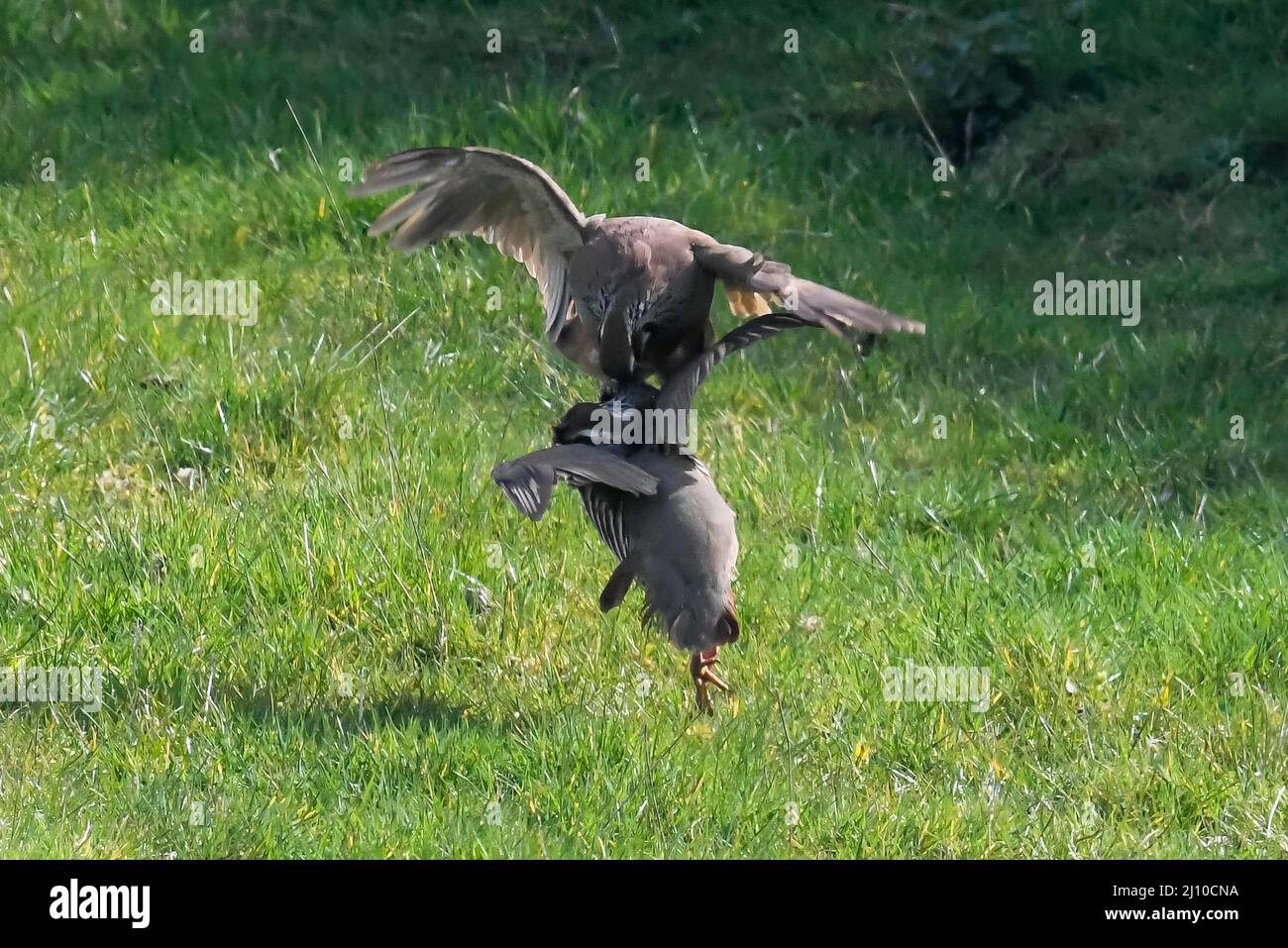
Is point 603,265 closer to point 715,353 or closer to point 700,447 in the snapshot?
point 715,353

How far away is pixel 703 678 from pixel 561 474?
80 centimetres

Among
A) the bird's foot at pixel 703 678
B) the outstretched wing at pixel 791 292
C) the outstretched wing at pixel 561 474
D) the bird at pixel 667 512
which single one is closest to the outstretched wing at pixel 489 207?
the outstretched wing at pixel 791 292

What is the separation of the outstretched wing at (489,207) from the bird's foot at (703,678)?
1.27 meters

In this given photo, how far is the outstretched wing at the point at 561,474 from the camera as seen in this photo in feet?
14.9

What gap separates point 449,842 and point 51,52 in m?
6.56

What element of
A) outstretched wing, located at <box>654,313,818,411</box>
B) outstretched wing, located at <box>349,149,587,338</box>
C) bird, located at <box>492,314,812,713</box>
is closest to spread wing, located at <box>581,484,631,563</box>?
bird, located at <box>492,314,812,713</box>

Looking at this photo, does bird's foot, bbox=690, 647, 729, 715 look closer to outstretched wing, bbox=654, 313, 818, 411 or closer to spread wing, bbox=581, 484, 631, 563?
spread wing, bbox=581, 484, 631, 563

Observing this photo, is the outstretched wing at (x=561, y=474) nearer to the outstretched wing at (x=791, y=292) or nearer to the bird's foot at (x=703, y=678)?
the bird's foot at (x=703, y=678)

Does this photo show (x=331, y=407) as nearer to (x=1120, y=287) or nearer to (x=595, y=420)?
(x=595, y=420)

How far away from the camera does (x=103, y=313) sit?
24.8ft

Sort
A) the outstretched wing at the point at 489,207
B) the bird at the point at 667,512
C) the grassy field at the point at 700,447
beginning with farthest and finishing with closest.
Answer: the outstretched wing at the point at 489,207 < the bird at the point at 667,512 < the grassy field at the point at 700,447

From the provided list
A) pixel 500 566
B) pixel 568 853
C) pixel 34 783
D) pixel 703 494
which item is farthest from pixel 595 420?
pixel 34 783

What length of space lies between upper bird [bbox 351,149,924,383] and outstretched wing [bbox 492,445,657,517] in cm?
40

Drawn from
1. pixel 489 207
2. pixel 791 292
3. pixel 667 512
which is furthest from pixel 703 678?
pixel 489 207
